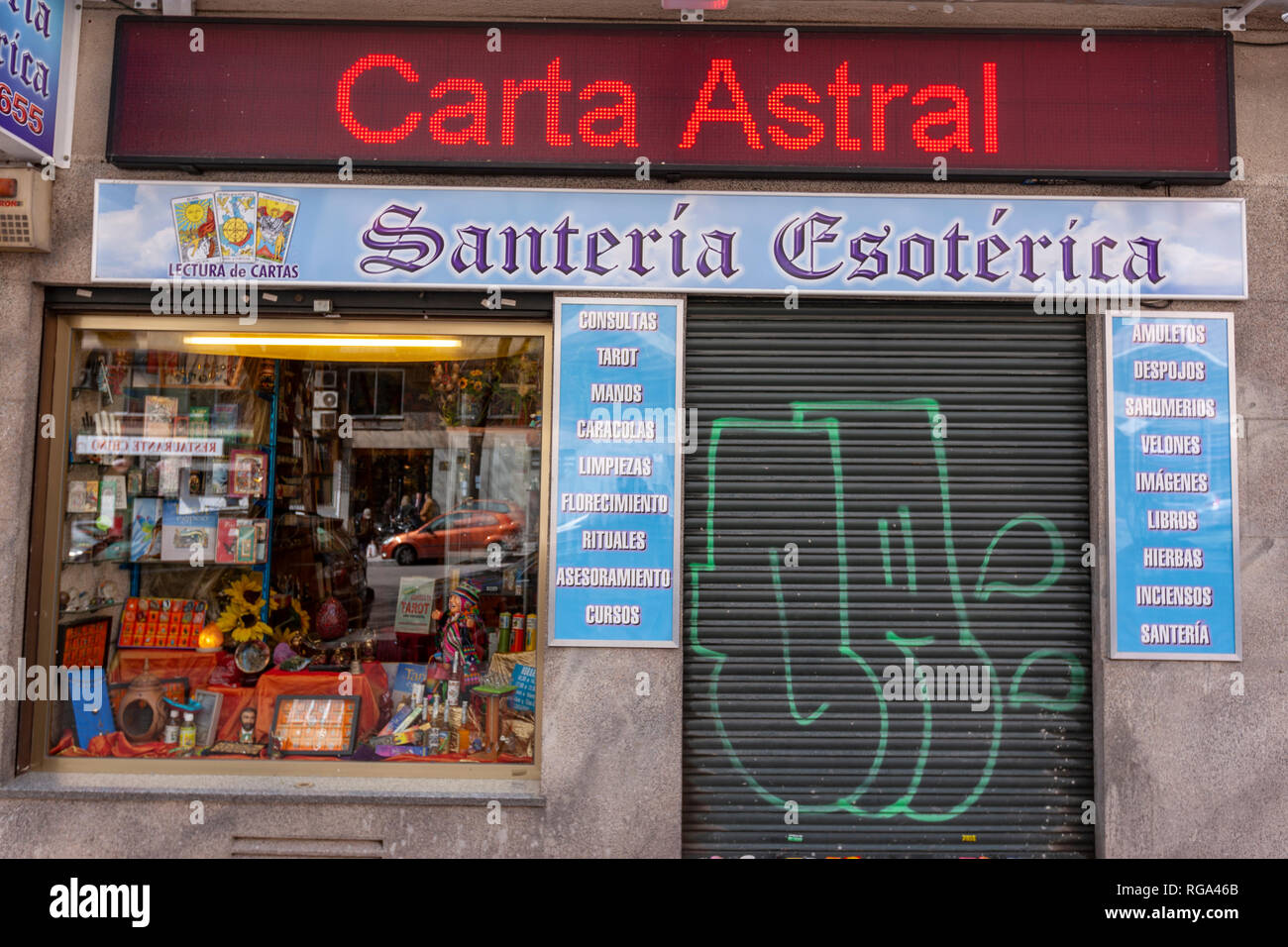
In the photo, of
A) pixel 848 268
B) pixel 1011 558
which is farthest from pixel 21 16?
pixel 1011 558

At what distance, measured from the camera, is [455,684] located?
16.4ft

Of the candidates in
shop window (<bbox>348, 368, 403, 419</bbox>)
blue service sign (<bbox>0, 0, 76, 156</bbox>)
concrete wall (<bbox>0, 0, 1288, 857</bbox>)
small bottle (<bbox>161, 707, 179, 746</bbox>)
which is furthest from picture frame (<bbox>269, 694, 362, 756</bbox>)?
blue service sign (<bbox>0, 0, 76, 156</bbox>)

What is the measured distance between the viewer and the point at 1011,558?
4762 millimetres

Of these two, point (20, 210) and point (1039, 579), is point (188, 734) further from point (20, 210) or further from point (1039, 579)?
point (1039, 579)

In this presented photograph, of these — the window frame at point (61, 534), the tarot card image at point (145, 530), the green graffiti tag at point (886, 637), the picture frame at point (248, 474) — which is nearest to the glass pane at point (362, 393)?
the window frame at point (61, 534)

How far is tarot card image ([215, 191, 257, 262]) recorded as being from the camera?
4.69 m

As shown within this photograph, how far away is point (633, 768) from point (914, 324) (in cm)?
294

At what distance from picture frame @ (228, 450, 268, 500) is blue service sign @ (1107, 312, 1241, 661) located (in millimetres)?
5005

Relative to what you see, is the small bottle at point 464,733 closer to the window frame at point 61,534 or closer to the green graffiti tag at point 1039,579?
the window frame at point 61,534

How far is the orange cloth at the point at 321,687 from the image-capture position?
16.2ft

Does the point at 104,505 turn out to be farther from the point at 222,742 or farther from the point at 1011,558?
the point at 1011,558

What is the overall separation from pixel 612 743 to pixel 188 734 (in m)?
2.48

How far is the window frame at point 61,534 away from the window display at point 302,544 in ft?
0.17

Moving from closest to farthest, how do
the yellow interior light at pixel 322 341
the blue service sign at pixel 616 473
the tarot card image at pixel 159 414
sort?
the blue service sign at pixel 616 473 → the yellow interior light at pixel 322 341 → the tarot card image at pixel 159 414
